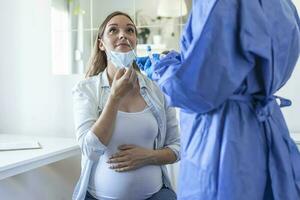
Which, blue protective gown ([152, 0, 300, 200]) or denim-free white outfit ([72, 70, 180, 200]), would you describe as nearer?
blue protective gown ([152, 0, 300, 200])

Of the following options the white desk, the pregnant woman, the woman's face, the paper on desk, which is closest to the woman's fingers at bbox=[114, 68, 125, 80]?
the pregnant woman

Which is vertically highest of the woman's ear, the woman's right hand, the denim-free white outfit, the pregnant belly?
the woman's ear

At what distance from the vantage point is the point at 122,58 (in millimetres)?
1433

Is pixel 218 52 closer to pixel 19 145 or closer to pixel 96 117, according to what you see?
pixel 96 117

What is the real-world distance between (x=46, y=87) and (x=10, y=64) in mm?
287

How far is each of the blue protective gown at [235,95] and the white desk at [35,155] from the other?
2.73 feet

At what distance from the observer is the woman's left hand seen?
4.56ft

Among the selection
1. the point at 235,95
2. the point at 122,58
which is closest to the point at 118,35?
the point at 122,58

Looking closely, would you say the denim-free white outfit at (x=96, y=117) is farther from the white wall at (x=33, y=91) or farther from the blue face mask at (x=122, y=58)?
the white wall at (x=33, y=91)

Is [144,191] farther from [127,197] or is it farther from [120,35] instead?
[120,35]

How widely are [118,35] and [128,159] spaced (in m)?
0.51

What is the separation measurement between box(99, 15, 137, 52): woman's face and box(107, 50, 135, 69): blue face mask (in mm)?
42

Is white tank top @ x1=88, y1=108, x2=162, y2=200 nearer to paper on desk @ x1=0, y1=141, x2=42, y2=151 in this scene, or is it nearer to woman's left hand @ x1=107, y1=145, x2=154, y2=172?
woman's left hand @ x1=107, y1=145, x2=154, y2=172

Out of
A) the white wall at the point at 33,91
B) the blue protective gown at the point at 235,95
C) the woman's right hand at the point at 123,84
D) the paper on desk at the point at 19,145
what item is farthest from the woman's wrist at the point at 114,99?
the white wall at the point at 33,91
